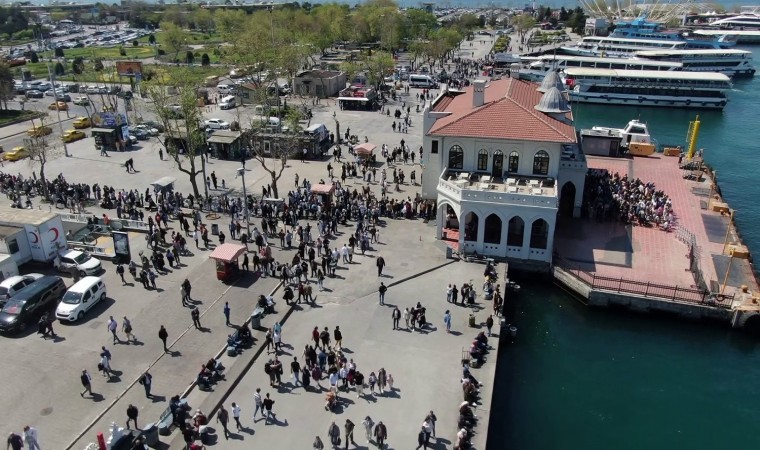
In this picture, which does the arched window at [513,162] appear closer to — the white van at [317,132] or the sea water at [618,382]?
the sea water at [618,382]

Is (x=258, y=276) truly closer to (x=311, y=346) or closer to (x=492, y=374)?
(x=311, y=346)

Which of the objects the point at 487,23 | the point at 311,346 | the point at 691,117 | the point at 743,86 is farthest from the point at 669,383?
the point at 487,23

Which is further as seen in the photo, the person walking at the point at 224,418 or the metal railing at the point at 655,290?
the metal railing at the point at 655,290

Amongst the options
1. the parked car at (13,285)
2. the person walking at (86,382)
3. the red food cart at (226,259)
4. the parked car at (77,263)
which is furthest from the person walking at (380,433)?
the parked car at (77,263)

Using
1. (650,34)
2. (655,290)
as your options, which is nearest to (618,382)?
(655,290)

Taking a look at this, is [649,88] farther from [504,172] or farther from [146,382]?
[146,382]

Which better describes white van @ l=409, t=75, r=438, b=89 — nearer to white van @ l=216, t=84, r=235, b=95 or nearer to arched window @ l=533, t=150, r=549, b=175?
white van @ l=216, t=84, r=235, b=95
